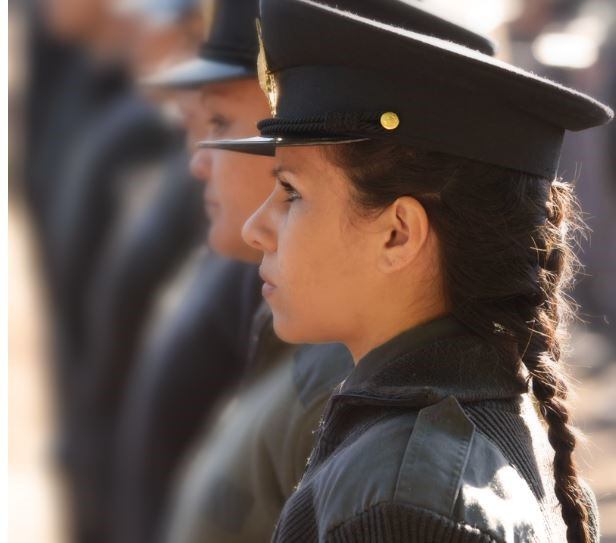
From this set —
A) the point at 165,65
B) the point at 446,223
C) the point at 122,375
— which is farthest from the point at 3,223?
the point at 122,375

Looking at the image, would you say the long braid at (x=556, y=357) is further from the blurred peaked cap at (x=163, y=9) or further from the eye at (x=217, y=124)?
the blurred peaked cap at (x=163, y=9)

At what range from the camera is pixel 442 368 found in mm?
1548

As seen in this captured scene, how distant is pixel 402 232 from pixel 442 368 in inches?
6.8

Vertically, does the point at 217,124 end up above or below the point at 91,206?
above

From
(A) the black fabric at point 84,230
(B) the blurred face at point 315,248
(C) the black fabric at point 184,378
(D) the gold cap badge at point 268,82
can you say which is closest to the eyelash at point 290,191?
(B) the blurred face at point 315,248

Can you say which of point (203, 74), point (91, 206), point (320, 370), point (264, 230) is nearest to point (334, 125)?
point (264, 230)

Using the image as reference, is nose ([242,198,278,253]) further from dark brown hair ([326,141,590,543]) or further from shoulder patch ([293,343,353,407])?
shoulder patch ([293,343,353,407])

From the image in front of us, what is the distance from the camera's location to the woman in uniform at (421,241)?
1.53 m

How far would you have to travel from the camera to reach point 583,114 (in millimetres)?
1602

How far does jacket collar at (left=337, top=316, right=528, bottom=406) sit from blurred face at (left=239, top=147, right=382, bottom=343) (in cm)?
7

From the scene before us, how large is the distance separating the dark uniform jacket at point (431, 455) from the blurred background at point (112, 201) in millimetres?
1675

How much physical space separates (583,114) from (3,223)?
721mm

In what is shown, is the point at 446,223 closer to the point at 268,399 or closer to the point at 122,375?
the point at 268,399

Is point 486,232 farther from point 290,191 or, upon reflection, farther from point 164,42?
point 164,42
